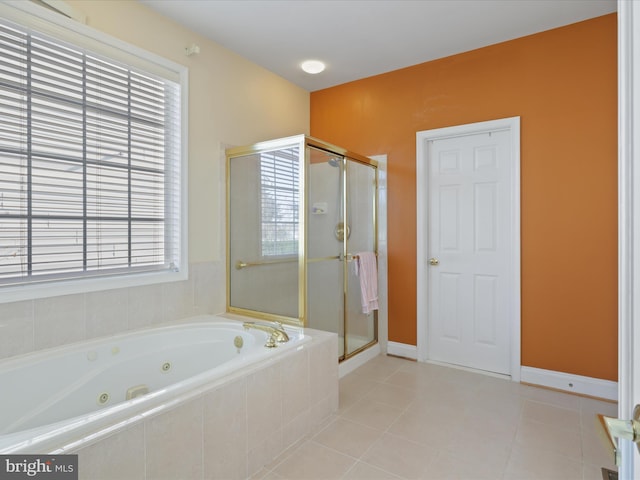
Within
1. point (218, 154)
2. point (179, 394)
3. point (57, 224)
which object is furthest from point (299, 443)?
point (218, 154)

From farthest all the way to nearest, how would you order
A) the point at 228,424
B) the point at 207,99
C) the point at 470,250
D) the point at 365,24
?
the point at 470,250
the point at 207,99
the point at 365,24
the point at 228,424

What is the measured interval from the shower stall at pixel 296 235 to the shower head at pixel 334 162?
0.01 m

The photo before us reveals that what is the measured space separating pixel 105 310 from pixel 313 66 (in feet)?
8.37

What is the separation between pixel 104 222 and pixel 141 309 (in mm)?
603

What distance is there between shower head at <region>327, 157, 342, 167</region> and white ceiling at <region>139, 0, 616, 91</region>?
35.5 inches

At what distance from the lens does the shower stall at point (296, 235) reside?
2.63 m

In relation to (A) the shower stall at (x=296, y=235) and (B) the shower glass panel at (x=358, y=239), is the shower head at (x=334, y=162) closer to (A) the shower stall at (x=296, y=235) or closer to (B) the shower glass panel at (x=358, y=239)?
(A) the shower stall at (x=296, y=235)

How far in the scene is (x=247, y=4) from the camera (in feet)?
7.66

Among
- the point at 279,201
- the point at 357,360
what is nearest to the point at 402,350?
the point at 357,360

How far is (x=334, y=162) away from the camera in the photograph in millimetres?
2922

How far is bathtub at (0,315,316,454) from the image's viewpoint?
1.17 meters

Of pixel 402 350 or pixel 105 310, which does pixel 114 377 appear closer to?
pixel 105 310

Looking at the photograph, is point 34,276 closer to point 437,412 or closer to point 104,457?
point 104,457
